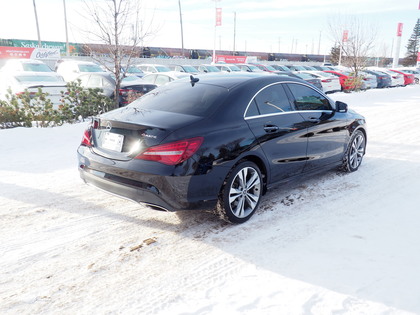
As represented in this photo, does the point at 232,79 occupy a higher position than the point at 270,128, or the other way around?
the point at 232,79

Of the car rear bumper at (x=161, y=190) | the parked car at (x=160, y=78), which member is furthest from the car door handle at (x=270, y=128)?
the parked car at (x=160, y=78)

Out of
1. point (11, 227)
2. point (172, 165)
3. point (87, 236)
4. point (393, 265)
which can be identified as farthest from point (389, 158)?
point (11, 227)

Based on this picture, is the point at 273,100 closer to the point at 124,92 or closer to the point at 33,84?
the point at 124,92

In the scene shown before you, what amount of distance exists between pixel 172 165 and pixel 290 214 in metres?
1.70

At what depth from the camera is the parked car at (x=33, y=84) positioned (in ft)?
32.3

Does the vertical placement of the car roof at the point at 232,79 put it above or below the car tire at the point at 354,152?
above

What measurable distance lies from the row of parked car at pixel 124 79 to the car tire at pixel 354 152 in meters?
1.77

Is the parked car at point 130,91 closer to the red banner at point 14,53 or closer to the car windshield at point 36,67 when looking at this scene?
the car windshield at point 36,67

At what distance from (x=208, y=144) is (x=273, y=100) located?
4.43 feet

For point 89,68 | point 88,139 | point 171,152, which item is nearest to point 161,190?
point 171,152

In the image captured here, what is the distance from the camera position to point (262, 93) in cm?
450

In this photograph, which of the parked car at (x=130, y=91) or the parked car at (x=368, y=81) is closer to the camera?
the parked car at (x=130, y=91)

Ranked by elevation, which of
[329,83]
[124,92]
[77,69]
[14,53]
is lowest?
[329,83]

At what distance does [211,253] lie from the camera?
3549 mm
